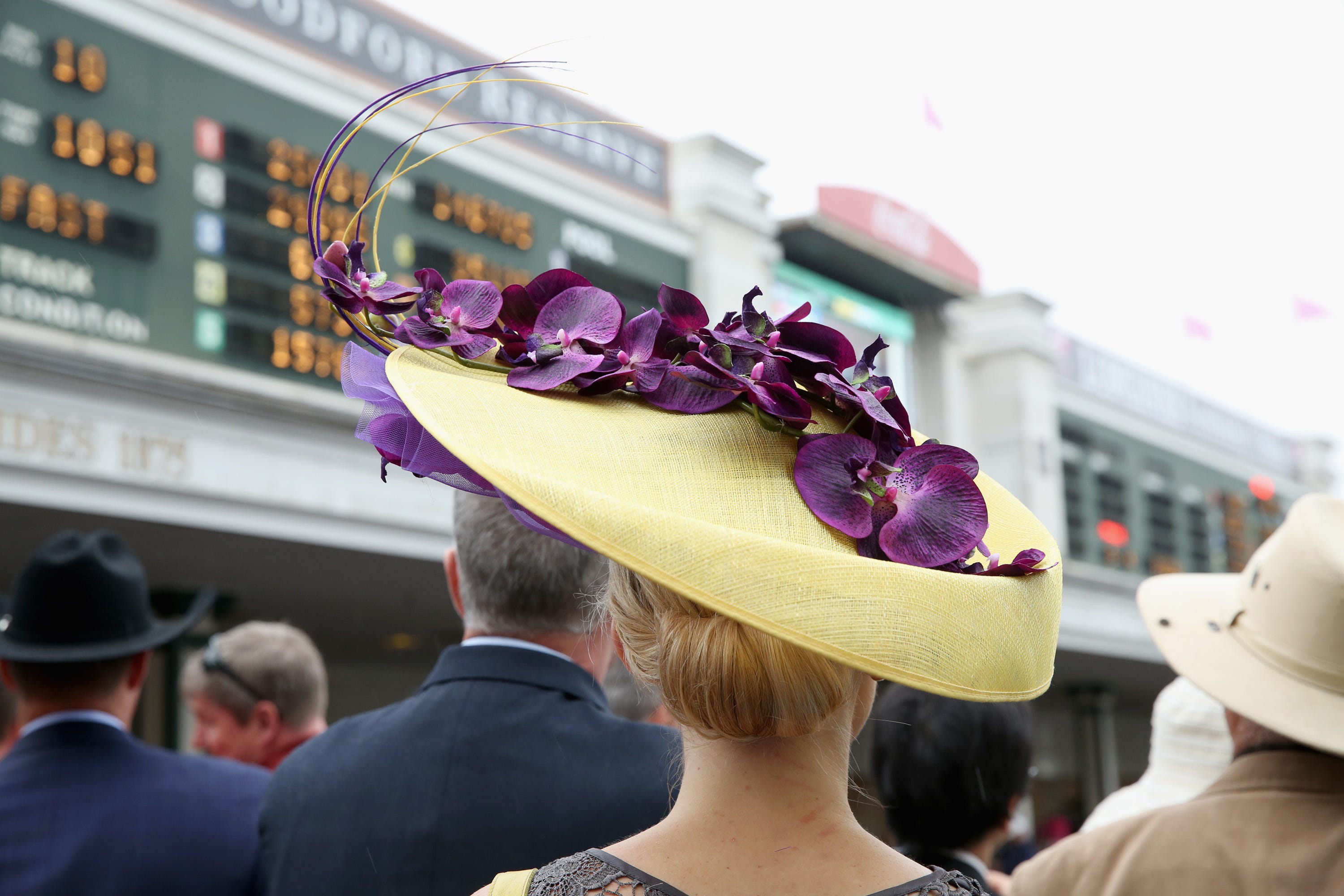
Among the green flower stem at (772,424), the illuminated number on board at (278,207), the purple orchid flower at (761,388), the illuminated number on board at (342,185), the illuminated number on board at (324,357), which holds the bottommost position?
the green flower stem at (772,424)

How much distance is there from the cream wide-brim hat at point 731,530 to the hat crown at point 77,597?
1.52 metres

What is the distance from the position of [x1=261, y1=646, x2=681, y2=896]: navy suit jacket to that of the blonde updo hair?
1.56 ft

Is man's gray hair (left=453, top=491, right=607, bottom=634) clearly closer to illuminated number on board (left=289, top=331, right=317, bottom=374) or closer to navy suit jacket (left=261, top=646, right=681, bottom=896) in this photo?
navy suit jacket (left=261, top=646, right=681, bottom=896)

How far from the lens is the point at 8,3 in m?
6.28

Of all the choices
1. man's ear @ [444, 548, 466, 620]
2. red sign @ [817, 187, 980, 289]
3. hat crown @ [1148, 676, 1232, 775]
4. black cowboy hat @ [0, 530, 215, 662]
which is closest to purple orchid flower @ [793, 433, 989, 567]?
man's ear @ [444, 548, 466, 620]

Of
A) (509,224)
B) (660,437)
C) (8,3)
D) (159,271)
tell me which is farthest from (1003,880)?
(509,224)

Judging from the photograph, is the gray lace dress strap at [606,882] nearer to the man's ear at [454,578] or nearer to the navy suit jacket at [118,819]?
the man's ear at [454,578]

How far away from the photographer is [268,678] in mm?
2814

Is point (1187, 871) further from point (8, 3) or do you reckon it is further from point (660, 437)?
point (8, 3)

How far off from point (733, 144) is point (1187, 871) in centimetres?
1037

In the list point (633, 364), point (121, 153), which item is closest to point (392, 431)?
point (633, 364)

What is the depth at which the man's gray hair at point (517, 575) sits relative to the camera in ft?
5.32

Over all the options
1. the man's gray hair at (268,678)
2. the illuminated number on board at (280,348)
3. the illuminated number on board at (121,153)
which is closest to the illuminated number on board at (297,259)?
the illuminated number on board at (280,348)

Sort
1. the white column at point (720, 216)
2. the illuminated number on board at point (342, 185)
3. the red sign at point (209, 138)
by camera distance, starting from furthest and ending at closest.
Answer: the white column at point (720, 216) → the illuminated number on board at point (342, 185) → the red sign at point (209, 138)
